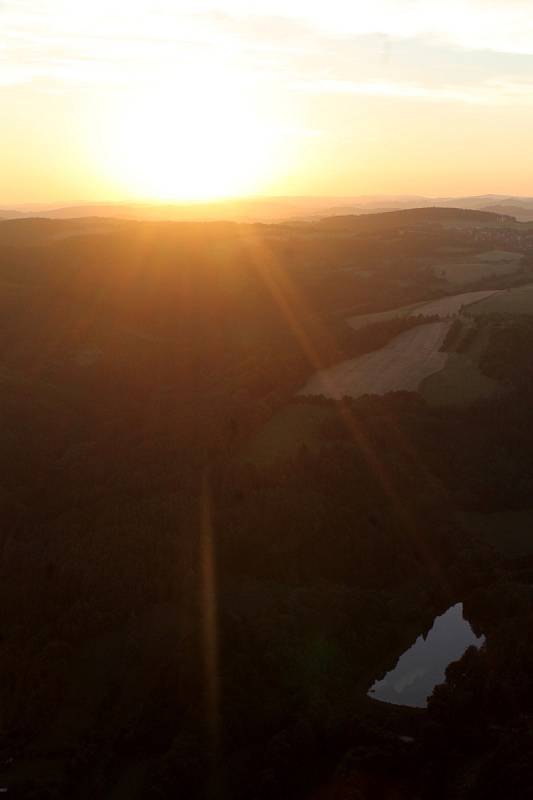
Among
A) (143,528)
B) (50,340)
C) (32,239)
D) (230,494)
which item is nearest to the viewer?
(143,528)

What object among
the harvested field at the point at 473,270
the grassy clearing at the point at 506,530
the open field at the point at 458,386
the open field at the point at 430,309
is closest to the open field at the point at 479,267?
the harvested field at the point at 473,270

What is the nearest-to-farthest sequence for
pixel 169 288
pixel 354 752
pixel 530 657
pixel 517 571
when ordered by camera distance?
pixel 354 752 → pixel 530 657 → pixel 517 571 → pixel 169 288

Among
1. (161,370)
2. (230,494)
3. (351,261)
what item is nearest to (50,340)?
(161,370)

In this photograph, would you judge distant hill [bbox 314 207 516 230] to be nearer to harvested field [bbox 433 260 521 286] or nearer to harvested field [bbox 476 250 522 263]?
harvested field [bbox 476 250 522 263]

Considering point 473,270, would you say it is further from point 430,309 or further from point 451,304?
point 430,309

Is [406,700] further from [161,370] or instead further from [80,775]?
[161,370]
